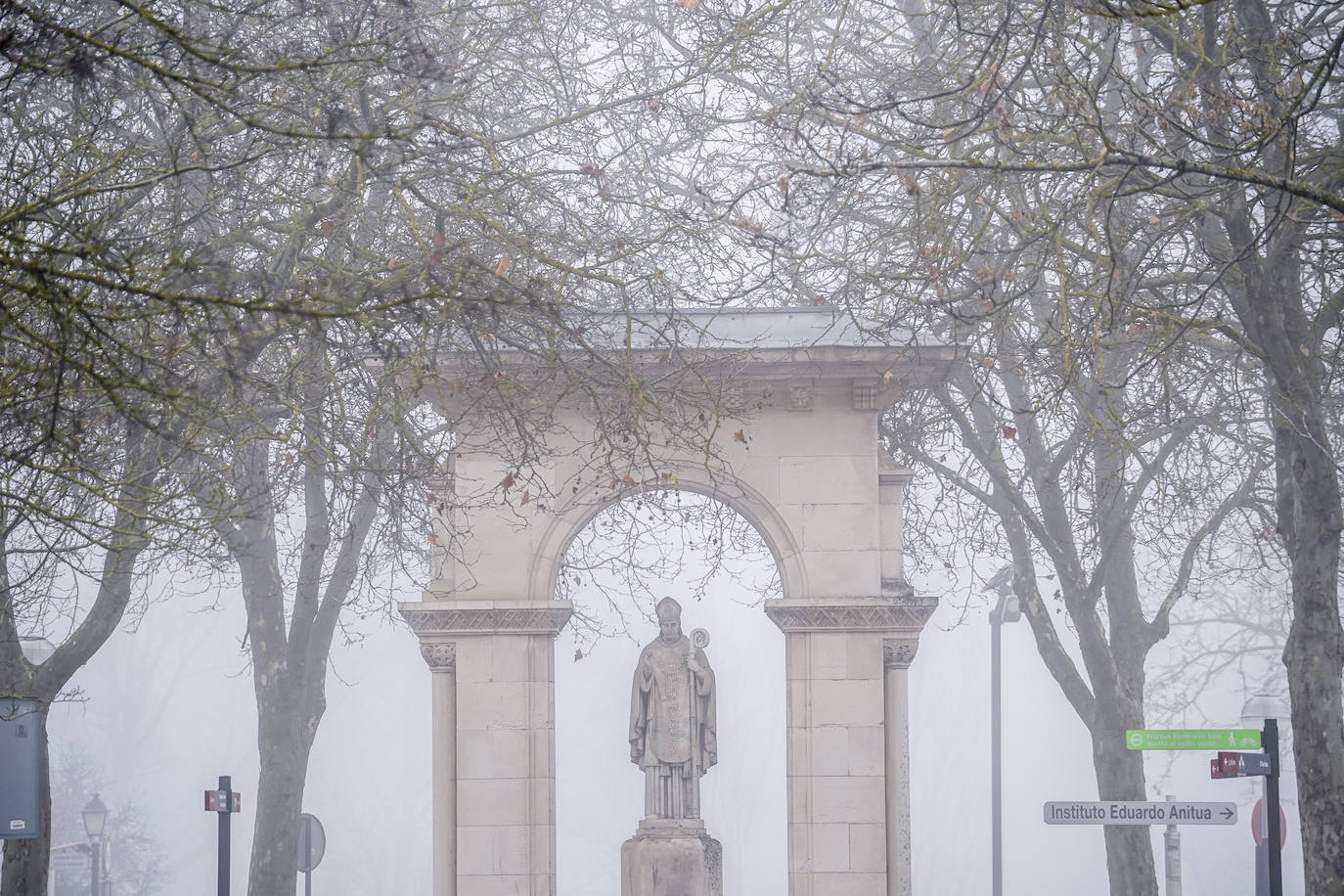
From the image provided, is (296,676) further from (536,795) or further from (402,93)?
(402,93)

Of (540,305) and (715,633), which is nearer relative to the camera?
(540,305)

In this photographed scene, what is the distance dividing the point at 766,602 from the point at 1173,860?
4471mm

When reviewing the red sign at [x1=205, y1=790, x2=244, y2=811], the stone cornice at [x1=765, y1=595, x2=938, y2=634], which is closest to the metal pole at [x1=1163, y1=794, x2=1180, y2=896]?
the stone cornice at [x1=765, y1=595, x2=938, y2=634]

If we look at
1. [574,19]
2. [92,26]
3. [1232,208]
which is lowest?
[1232,208]

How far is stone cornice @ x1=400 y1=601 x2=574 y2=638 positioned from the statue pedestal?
190 centimetres

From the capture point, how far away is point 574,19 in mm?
15406

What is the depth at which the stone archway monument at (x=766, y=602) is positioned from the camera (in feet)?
45.6

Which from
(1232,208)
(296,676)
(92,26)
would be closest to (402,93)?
(92,26)

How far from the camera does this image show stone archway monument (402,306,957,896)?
13891 millimetres

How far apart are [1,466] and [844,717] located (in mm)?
6371

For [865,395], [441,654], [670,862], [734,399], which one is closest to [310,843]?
[441,654]

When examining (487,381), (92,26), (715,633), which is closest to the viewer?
(92,26)

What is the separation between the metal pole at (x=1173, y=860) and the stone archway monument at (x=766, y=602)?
2.78 metres

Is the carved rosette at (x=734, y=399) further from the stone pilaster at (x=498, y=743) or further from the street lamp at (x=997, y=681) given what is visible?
the street lamp at (x=997, y=681)
